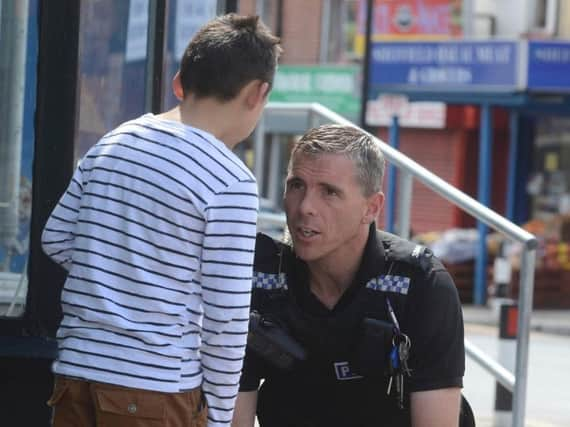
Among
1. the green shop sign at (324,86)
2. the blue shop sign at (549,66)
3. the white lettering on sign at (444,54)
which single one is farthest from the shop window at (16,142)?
the green shop sign at (324,86)

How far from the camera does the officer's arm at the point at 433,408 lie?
3.23m

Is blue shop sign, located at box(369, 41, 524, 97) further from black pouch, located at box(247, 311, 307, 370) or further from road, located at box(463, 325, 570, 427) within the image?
black pouch, located at box(247, 311, 307, 370)

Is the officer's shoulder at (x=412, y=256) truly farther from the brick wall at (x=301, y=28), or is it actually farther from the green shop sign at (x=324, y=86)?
the brick wall at (x=301, y=28)

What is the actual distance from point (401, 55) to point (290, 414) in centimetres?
1848

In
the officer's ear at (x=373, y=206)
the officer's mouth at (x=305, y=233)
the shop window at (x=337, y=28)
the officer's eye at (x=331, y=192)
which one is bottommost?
the officer's mouth at (x=305, y=233)

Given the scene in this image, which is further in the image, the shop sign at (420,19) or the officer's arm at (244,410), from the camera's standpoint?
the shop sign at (420,19)

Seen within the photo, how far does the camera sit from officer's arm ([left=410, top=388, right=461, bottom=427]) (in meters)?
3.23

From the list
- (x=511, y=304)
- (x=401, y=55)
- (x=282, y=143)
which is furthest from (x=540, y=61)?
(x=511, y=304)

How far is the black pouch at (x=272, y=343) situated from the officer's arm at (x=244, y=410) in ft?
0.47

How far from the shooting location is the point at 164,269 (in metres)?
2.75

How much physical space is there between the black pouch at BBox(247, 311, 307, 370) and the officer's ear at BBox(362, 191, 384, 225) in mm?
354

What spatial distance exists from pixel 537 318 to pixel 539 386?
7736 millimetres

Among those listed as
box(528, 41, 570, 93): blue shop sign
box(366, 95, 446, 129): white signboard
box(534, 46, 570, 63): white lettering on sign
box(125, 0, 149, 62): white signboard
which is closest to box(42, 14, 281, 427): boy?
box(125, 0, 149, 62): white signboard

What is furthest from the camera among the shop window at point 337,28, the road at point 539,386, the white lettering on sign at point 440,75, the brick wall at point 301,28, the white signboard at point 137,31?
the brick wall at point 301,28
